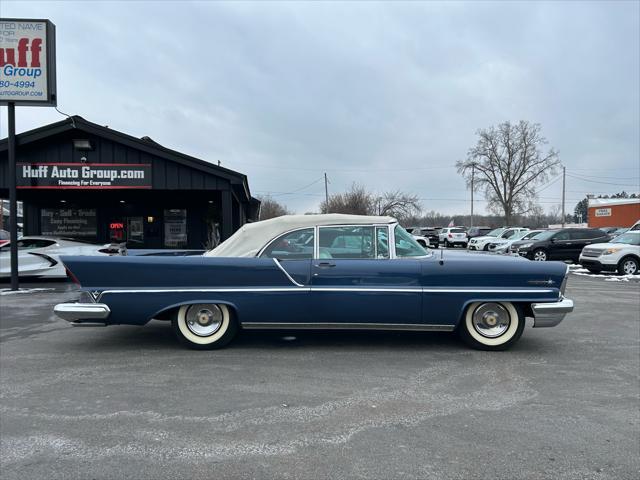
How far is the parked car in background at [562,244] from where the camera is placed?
1906 centimetres

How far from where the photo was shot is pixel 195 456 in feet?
10.1

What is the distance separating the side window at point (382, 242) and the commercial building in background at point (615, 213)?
1656 inches

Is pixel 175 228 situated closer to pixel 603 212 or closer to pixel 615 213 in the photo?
pixel 615 213

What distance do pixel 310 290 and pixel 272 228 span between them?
0.91 metres

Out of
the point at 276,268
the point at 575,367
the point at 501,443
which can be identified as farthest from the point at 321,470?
the point at 575,367

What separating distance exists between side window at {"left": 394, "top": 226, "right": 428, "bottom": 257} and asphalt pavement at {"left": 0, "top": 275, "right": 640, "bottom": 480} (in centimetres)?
116

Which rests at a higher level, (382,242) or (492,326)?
(382,242)

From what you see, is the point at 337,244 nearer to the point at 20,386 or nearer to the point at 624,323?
the point at 20,386

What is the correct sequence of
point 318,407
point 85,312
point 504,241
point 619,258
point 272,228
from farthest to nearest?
point 504,241, point 619,258, point 272,228, point 85,312, point 318,407

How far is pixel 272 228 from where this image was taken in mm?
5660

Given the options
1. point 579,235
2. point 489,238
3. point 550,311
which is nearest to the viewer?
point 550,311

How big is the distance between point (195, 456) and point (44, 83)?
10.5 metres

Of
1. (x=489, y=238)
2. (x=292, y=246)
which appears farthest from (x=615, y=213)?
(x=292, y=246)

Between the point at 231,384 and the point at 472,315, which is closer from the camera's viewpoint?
the point at 231,384
